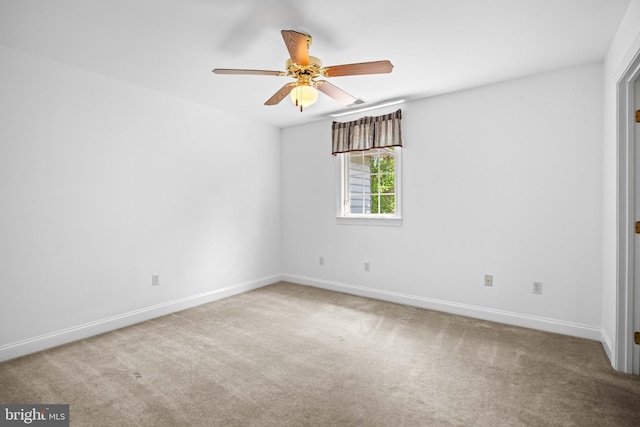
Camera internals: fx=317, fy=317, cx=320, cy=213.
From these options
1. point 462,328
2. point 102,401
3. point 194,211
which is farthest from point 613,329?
point 194,211

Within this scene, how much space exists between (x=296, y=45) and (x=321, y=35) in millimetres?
514

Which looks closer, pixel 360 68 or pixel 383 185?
pixel 360 68

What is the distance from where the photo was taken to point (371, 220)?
432 cm

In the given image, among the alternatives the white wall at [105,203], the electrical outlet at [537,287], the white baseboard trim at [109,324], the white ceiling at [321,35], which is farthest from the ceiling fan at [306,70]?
the white baseboard trim at [109,324]

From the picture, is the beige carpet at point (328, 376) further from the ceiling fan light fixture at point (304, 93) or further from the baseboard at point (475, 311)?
the ceiling fan light fixture at point (304, 93)

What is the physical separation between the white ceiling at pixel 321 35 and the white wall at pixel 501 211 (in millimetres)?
394

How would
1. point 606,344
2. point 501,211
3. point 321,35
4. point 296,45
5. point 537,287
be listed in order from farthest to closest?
1. point 501,211
2. point 537,287
3. point 606,344
4. point 321,35
5. point 296,45

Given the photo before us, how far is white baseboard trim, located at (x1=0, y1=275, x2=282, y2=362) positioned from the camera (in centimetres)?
265

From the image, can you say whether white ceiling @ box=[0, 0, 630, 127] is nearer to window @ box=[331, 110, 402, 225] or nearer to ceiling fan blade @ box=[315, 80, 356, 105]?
ceiling fan blade @ box=[315, 80, 356, 105]

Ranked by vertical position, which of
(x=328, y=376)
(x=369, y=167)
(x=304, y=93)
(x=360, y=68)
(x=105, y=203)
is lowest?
(x=328, y=376)

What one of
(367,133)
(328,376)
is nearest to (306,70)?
(367,133)

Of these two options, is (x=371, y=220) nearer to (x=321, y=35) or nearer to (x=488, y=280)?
(x=488, y=280)

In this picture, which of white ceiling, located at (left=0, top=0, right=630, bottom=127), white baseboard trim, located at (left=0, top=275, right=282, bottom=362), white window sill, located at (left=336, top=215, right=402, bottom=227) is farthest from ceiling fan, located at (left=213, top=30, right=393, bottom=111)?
white baseboard trim, located at (left=0, top=275, right=282, bottom=362)

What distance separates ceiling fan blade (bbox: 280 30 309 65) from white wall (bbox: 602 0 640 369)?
202 centimetres
